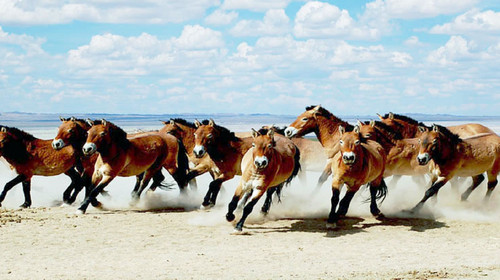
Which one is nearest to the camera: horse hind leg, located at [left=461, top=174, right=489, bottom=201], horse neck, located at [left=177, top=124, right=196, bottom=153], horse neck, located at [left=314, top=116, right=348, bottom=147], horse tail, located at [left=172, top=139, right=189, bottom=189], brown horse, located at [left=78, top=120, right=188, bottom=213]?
brown horse, located at [left=78, top=120, right=188, bottom=213]

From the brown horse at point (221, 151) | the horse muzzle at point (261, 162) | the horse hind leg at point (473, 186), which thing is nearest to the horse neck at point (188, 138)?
the brown horse at point (221, 151)

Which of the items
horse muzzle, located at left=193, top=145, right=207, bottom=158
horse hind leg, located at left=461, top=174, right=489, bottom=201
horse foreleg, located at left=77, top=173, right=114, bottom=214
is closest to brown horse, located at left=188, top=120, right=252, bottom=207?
horse muzzle, located at left=193, top=145, right=207, bottom=158

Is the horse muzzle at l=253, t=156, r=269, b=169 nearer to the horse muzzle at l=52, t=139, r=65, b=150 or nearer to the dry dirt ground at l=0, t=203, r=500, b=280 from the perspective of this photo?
the dry dirt ground at l=0, t=203, r=500, b=280

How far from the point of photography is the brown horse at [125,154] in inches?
532

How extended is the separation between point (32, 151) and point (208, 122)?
4.08 m

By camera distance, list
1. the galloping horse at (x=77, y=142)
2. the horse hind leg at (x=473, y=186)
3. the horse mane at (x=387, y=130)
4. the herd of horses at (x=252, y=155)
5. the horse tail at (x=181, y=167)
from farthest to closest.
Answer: the horse tail at (x=181, y=167), the horse hind leg at (x=473, y=186), the horse mane at (x=387, y=130), the galloping horse at (x=77, y=142), the herd of horses at (x=252, y=155)

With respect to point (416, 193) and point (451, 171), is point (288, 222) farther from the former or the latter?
point (416, 193)

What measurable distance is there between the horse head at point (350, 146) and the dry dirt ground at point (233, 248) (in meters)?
1.33

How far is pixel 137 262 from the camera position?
363 inches

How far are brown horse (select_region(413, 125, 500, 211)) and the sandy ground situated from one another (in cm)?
78

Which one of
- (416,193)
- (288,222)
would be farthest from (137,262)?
(416,193)

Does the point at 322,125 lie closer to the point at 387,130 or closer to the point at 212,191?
the point at 387,130

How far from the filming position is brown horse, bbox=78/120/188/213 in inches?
532

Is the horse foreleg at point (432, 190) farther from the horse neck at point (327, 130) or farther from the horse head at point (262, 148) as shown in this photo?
the horse head at point (262, 148)
